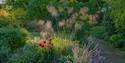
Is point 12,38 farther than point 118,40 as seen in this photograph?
No

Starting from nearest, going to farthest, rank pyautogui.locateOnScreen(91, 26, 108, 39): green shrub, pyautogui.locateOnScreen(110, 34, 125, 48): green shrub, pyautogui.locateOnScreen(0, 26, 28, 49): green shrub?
pyautogui.locateOnScreen(0, 26, 28, 49): green shrub < pyautogui.locateOnScreen(110, 34, 125, 48): green shrub < pyautogui.locateOnScreen(91, 26, 108, 39): green shrub

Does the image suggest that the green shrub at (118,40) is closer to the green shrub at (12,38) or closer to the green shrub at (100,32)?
the green shrub at (100,32)

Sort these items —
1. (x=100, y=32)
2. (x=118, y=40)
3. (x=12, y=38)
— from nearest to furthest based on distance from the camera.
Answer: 1. (x=12, y=38)
2. (x=118, y=40)
3. (x=100, y=32)

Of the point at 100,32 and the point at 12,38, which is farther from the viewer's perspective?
the point at 100,32

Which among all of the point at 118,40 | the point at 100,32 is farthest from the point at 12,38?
the point at 100,32

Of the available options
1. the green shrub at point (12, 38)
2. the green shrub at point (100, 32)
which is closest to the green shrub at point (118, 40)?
the green shrub at point (100, 32)

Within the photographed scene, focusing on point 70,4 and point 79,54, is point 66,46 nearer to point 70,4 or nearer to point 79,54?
point 79,54

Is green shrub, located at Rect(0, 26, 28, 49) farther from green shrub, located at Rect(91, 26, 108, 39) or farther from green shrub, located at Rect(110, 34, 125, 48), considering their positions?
green shrub, located at Rect(91, 26, 108, 39)

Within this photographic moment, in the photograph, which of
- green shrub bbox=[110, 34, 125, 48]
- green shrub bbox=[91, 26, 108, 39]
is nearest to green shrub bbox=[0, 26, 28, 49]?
green shrub bbox=[110, 34, 125, 48]

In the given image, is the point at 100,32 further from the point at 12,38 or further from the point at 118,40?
the point at 12,38

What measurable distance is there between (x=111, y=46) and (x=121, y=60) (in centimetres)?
322

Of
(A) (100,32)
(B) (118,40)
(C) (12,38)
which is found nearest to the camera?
(C) (12,38)

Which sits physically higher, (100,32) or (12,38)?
(12,38)

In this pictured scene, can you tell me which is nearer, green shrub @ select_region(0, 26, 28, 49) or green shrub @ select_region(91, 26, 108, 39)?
green shrub @ select_region(0, 26, 28, 49)
